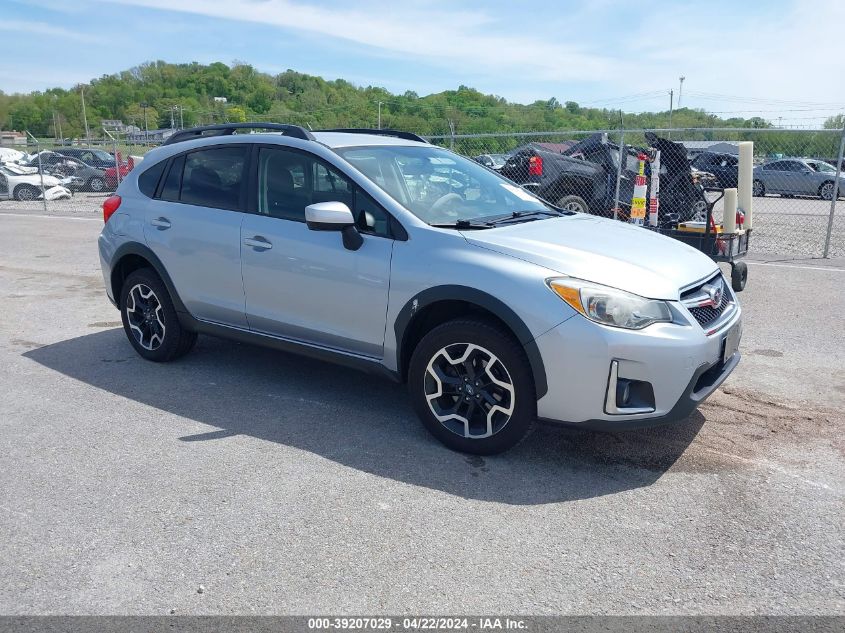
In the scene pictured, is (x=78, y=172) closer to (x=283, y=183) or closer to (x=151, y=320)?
(x=151, y=320)

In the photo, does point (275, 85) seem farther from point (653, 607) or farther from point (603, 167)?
point (653, 607)

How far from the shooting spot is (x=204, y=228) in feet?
16.5

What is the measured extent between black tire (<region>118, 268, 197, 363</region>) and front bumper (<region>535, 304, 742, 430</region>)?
3058 millimetres

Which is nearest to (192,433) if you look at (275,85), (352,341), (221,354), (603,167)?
Result: (352,341)

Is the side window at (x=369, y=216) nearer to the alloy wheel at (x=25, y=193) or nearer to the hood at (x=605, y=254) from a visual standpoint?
the hood at (x=605, y=254)

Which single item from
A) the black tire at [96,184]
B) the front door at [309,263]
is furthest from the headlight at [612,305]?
the black tire at [96,184]

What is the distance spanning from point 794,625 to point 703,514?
78 centimetres

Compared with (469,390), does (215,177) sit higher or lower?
higher

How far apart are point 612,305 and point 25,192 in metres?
23.3

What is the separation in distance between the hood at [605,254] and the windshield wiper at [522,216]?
115 millimetres

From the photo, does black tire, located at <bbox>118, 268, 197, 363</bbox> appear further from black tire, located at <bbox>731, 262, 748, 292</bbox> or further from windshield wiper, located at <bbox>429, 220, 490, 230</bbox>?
black tire, located at <bbox>731, 262, 748, 292</bbox>

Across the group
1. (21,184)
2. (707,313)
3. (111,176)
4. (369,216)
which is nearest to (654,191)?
(707,313)

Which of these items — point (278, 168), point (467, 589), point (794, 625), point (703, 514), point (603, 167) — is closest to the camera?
point (794, 625)

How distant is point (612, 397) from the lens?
356cm
